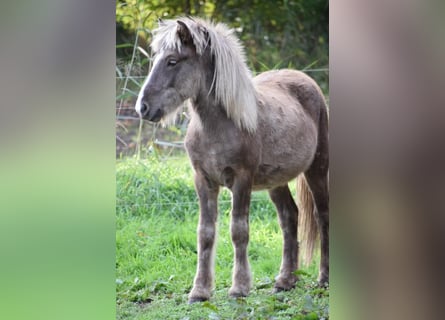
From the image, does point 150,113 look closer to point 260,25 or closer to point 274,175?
point 274,175

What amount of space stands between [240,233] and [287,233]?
29 cm

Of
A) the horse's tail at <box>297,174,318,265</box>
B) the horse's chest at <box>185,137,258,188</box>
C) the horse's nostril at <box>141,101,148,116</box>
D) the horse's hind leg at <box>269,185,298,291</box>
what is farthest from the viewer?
the horse's tail at <box>297,174,318,265</box>

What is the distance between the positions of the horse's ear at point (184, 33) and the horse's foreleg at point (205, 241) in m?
0.66

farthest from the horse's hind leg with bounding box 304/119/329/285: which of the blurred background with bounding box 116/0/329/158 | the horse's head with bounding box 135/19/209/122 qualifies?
the horse's head with bounding box 135/19/209/122

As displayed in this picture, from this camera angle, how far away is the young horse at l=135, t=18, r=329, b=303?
3084mm

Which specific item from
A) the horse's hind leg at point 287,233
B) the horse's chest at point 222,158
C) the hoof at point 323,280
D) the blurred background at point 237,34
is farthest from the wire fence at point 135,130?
the hoof at point 323,280

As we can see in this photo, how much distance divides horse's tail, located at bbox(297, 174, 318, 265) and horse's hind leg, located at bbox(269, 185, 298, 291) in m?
0.03

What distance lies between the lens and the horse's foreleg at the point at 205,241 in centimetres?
322

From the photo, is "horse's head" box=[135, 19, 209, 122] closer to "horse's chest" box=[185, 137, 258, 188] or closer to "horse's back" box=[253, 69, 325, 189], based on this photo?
"horse's chest" box=[185, 137, 258, 188]
